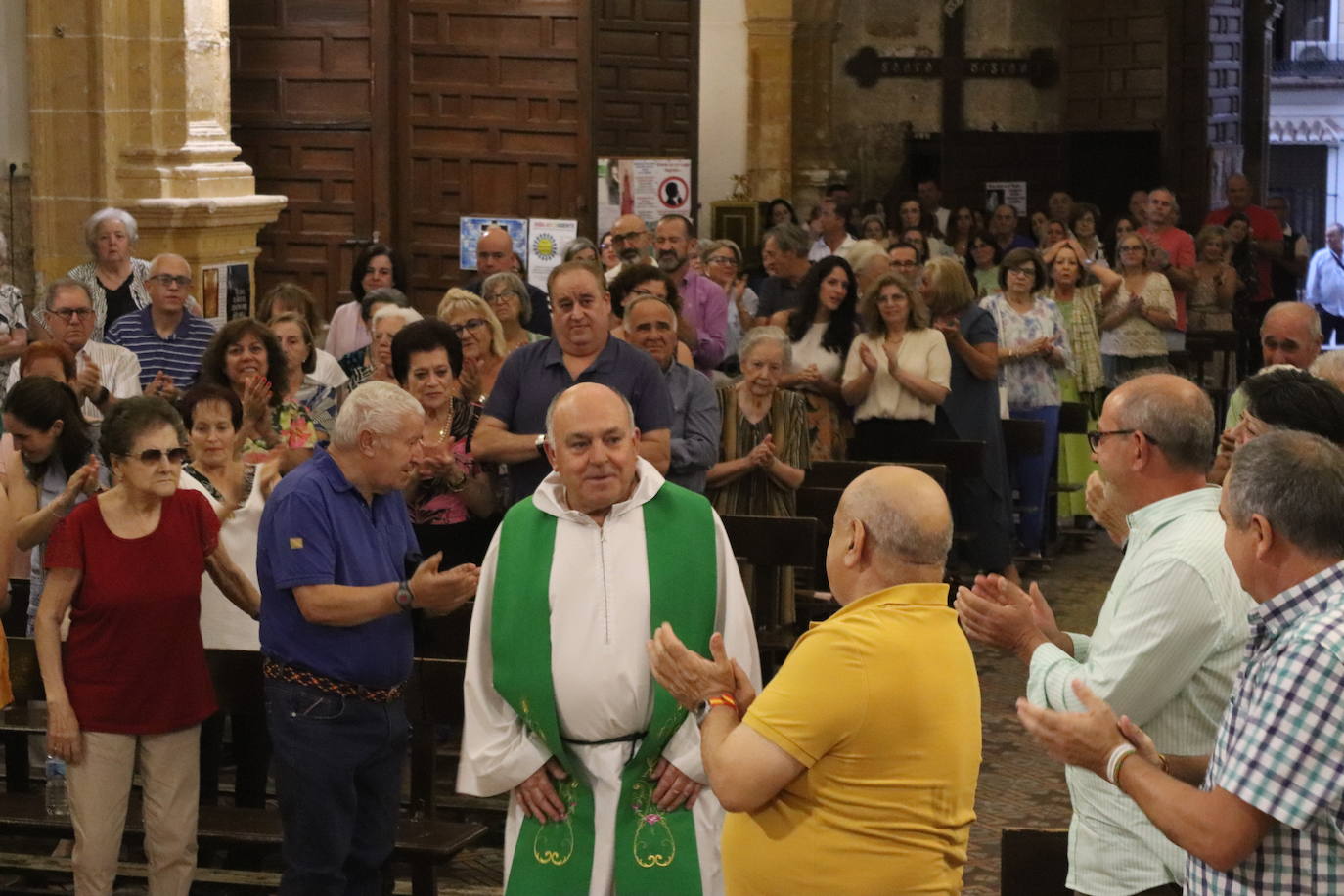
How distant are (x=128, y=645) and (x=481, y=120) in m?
8.10

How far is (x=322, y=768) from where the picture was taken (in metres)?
4.80

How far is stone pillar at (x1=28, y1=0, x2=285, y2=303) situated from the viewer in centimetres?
1022

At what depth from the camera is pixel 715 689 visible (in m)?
3.53

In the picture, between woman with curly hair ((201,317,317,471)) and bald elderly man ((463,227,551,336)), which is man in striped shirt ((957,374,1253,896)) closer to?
woman with curly hair ((201,317,317,471))

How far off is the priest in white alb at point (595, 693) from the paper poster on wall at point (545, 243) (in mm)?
7965

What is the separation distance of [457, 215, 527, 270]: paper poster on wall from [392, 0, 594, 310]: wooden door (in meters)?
0.20

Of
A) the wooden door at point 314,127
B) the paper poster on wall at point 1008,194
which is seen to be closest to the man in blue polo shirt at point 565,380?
the wooden door at point 314,127

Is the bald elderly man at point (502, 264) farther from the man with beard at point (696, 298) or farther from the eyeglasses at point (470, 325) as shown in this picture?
the eyeglasses at point (470, 325)

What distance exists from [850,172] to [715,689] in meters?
17.8

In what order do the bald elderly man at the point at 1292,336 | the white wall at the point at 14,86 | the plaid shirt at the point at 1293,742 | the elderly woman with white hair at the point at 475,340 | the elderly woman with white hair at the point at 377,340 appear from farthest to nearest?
the white wall at the point at 14,86 < the elderly woman with white hair at the point at 377,340 < the elderly woman with white hair at the point at 475,340 < the bald elderly man at the point at 1292,336 < the plaid shirt at the point at 1293,742

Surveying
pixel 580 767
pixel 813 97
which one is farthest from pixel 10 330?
pixel 813 97

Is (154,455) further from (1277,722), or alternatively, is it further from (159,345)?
(1277,722)

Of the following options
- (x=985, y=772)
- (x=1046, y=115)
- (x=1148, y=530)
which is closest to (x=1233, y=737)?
(x=1148, y=530)

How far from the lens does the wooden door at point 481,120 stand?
12.5m
